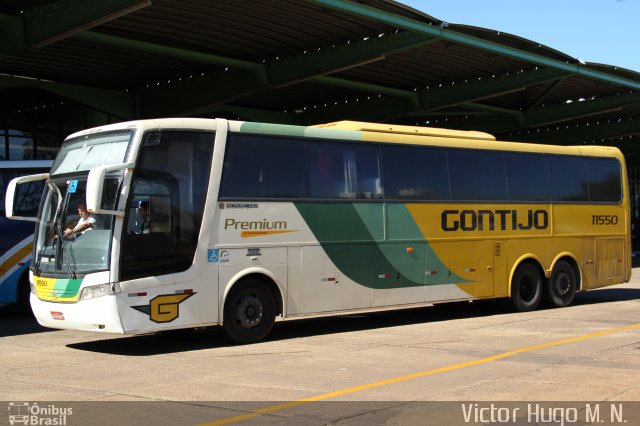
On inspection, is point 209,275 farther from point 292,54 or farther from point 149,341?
point 292,54

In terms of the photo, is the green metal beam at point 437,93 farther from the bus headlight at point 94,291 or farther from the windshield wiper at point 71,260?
the bus headlight at point 94,291

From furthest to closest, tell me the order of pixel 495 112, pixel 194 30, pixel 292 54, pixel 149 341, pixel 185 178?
1. pixel 495 112
2. pixel 292 54
3. pixel 194 30
4. pixel 149 341
5. pixel 185 178

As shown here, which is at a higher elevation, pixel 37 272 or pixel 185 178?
pixel 185 178

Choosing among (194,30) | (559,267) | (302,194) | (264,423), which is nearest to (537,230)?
(559,267)

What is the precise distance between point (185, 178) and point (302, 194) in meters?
2.19

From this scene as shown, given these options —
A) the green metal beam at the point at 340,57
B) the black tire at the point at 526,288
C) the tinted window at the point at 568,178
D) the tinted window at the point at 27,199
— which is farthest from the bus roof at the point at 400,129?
the tinted window at the point at 27,199

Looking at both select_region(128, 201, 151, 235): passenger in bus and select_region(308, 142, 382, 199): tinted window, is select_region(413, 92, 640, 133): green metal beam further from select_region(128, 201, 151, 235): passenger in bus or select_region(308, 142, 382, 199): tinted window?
select_region(128, 201, 151, 235): passenger in bus

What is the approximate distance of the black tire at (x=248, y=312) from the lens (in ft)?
41.9

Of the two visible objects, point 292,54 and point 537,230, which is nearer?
point 537,230

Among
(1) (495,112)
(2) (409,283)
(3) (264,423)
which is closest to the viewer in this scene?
(3) (264,423)

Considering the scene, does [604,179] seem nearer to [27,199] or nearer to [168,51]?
[168,51]

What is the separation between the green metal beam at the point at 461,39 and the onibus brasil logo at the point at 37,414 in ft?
41.1

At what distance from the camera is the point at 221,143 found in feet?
41.9

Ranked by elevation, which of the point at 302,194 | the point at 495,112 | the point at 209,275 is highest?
the point at 495,112
